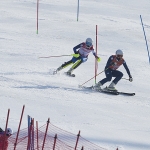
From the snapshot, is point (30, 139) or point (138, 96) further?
point (138, 96)

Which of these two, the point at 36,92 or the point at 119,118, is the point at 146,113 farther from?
the point at 36,92

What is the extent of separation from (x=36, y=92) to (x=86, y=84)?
6.50ft

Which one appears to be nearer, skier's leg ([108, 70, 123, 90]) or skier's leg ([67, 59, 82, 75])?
skier's leg ([108, 70, 123, 90])

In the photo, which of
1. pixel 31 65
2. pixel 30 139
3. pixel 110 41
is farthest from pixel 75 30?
pixel 30 139

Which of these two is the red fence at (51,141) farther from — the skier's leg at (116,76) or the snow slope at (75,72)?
the skier's leg at (116,76)

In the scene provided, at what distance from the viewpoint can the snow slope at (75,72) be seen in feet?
38.7

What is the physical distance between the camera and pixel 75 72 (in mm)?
16266

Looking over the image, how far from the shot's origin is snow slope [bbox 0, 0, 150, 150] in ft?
38.7

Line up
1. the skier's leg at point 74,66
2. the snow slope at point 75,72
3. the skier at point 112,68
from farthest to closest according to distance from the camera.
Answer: the skier's leg at point 74,66
the skier at point 112,68
the snow slope at point 75,72

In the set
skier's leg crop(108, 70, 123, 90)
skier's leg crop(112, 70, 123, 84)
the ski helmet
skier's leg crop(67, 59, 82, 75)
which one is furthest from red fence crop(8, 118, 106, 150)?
skier's leg crop(67, 59, 82, 75)

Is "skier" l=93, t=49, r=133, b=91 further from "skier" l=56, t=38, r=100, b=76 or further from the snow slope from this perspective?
"skier" l=56, t=38, r=100, b=76

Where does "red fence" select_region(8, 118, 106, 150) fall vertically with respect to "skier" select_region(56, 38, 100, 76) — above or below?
below

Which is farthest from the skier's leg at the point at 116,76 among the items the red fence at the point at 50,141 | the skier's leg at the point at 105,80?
the red fence at the point at 50,141

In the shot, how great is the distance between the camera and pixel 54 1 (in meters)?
29.6
